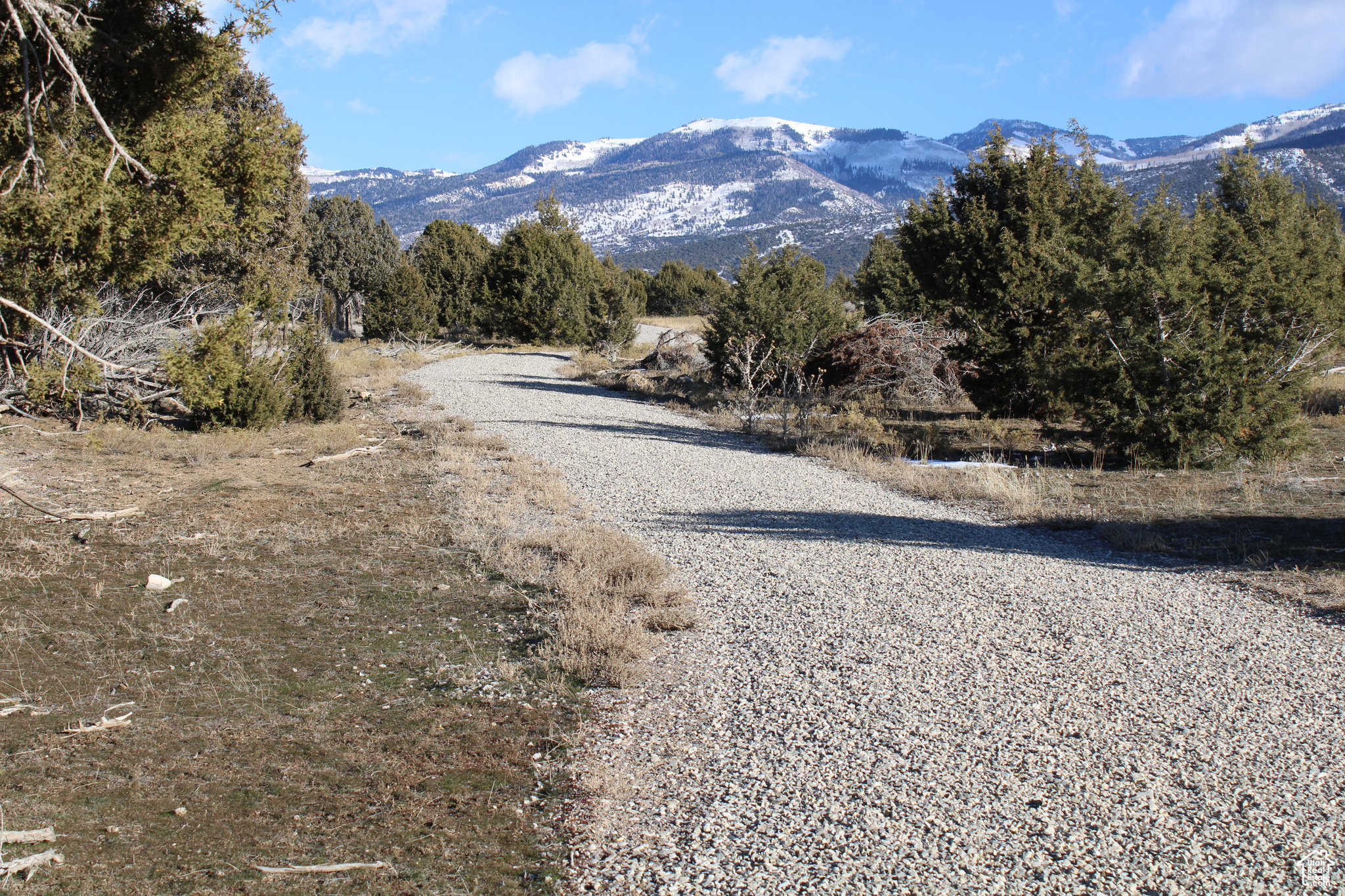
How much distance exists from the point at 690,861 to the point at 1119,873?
1503mm

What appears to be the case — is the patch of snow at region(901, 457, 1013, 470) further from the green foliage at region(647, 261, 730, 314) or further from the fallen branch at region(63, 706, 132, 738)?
the green foliage at region(647, 261, 730, 314)

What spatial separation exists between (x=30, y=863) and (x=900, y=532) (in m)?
7.05

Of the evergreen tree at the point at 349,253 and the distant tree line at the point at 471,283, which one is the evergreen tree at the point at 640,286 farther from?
the evergreen tree at the point at 349,253

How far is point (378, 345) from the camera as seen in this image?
35844mm

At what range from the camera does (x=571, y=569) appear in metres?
6.56

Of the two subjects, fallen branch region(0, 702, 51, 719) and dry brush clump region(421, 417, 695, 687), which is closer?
fallen branch region(0, 702, 51, 719)

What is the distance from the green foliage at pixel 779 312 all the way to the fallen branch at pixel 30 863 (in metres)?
16.1

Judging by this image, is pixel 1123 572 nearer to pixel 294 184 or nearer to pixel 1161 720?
pixel 1161 720

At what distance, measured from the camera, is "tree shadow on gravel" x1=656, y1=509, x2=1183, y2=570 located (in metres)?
7.23

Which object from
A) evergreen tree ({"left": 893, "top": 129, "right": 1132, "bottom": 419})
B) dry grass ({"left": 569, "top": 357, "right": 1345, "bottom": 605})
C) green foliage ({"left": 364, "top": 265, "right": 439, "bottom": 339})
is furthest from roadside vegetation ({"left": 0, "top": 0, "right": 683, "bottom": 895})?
green foliage ({"left": 364, "top": 265, "right": 439, "bottom": 339})

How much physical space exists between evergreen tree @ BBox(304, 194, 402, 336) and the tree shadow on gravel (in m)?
33.2

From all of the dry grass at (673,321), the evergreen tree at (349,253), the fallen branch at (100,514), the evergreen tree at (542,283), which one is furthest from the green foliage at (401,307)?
the fallen branch at (100,514)

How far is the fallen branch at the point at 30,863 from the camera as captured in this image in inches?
104

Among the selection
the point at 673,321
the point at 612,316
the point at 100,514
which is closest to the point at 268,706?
the point at 100,514
